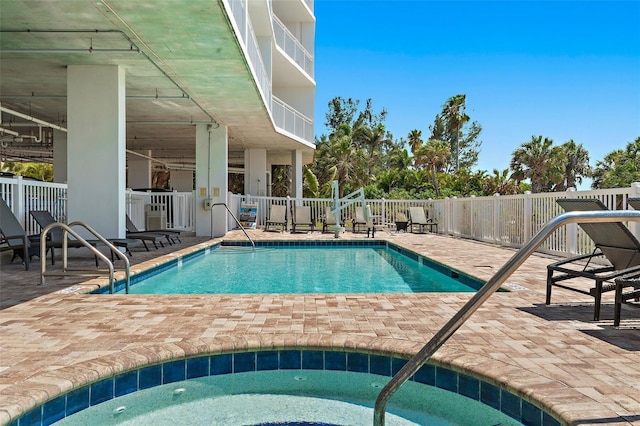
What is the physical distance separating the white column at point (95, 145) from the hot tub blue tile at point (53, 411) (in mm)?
6273

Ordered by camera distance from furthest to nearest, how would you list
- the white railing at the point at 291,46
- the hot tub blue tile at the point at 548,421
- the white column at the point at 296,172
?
the white column at the point at 296,172, the white railing at the point at 291,46, the hot tub blue tile at the point at 548,421

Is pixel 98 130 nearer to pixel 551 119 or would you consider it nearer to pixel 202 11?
pixel 202 11

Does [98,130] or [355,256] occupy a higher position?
[98,130]

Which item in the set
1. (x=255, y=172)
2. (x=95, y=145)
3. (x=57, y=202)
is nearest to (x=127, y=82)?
(x=95, y=145)

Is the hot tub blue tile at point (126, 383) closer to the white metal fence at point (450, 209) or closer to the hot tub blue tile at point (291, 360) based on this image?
the hot tub blue tile at point (291, 360)

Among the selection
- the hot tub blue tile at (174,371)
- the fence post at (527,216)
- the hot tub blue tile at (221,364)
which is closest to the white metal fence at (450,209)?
the fence post at (527,216)

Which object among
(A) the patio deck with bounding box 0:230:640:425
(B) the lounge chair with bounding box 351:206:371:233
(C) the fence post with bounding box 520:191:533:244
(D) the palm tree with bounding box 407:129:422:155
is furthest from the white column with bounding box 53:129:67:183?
(D) the palm tree with bounding box 407:129:422:155

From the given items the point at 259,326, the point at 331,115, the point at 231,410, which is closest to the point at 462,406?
the point at 231,410

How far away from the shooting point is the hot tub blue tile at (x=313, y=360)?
313 centimetres

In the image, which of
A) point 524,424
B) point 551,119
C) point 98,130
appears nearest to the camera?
point 524,424

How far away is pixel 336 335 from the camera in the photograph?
333 cm

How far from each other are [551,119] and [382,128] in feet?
95.7

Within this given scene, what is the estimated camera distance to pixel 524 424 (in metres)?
2.33

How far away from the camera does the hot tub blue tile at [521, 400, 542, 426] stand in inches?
89.0
